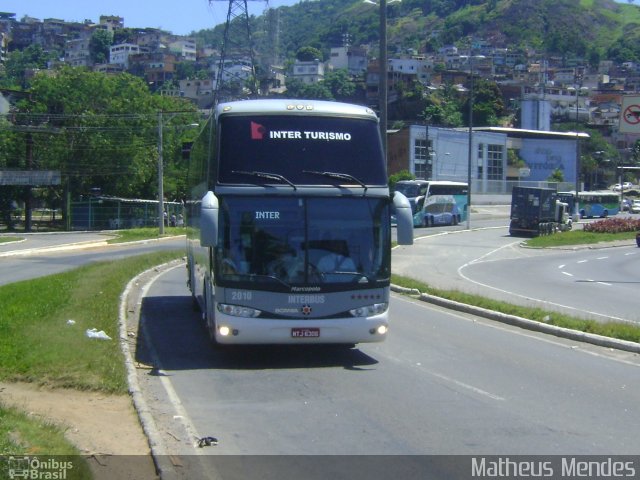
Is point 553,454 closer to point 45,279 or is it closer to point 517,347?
point 517,347

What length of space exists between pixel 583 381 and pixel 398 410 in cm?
306

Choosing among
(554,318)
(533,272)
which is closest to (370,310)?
(554,318)

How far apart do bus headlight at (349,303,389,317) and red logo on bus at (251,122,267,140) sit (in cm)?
279

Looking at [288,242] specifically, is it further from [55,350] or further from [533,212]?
[533,212]

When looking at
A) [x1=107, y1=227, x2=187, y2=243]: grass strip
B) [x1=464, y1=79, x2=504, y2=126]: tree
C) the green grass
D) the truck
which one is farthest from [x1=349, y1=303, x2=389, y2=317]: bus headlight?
[x1=464, y1=79, x2=504, y2=126]: tree

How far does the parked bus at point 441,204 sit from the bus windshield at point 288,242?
2138 inches

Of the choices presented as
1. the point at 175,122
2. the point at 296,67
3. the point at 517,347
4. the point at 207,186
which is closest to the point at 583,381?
the point at 517,347

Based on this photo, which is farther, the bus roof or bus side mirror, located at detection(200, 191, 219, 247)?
the bus roof

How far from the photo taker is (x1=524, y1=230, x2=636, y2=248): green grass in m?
52.3

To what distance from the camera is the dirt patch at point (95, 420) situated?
777 cm

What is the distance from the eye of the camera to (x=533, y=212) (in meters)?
61.3

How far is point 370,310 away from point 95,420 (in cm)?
459

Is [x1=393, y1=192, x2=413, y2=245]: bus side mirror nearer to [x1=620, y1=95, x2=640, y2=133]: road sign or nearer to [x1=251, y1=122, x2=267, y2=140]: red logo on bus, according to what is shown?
[x1=251, y1=122, x2=267, y2=140]: red logo on bus

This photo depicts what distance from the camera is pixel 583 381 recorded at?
11.7 metres
